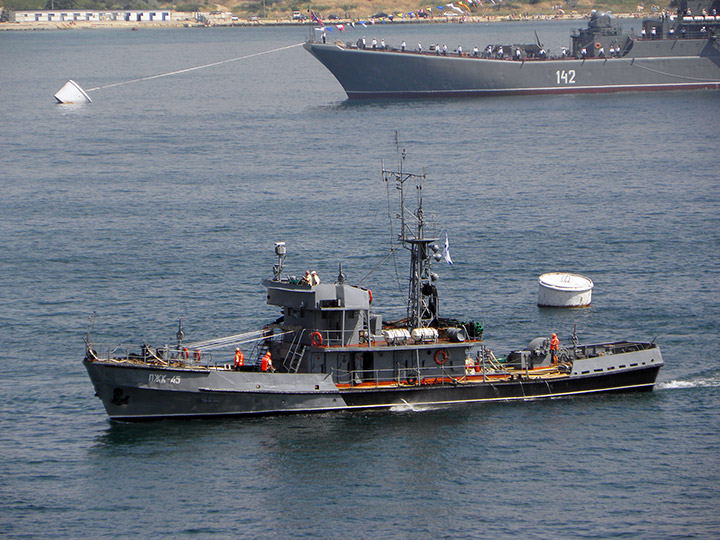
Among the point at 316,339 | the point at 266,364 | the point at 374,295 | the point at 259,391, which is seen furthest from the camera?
the point at 374,295

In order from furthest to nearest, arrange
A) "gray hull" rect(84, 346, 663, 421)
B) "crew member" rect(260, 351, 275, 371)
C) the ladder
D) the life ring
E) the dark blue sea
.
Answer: the ladder
the life ring
"crew member" rect(260, 351, 275, 371)
"gray hull" rect(84, 346, 663, 421)
the dark blue sea

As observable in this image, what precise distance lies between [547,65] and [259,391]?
384 feet

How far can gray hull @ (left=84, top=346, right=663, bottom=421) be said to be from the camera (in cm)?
4741

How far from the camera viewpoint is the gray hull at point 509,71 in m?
154

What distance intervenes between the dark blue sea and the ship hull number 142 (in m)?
16.5

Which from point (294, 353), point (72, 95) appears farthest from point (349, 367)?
point (72, 95)

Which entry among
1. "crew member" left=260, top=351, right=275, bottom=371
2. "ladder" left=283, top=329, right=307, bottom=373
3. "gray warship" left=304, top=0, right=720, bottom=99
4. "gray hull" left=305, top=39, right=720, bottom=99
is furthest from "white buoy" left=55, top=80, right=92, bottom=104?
"crew member" left=260, top=351, right=275, bottom=371

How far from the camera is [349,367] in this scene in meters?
49.8

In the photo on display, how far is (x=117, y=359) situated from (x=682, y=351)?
94.2ft

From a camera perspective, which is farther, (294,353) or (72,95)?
(72,95)

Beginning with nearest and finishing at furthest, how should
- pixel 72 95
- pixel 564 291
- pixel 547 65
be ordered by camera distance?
pixel 564 291, pixel 547 65, pixel 72 95

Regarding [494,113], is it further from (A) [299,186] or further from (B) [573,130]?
(A) [299,186]

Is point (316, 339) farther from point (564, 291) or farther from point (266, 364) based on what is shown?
point (564, 291)

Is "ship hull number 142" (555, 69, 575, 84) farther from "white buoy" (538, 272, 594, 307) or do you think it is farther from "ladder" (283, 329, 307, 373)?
"ladder" (283, 329, 307, 373)
